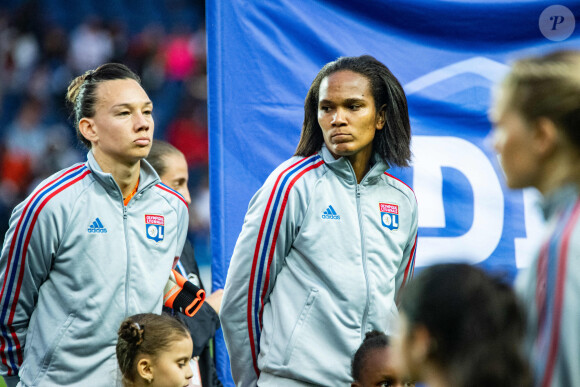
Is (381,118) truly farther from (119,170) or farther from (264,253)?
(119,170)

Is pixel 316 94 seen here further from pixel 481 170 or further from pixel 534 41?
pixel 534 41

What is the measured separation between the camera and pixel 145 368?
326cm

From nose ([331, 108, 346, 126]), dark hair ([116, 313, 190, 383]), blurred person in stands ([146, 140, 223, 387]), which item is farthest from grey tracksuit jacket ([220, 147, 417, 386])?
blurred person in stands ([146, 140, 223, 387])

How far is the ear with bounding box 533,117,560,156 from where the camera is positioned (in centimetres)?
180

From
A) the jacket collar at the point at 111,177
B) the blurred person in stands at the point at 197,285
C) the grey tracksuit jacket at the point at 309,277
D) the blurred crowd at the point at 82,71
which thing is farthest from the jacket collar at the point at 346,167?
the blurred crowd at the point at 82,71

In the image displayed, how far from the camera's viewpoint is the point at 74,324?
3.13m

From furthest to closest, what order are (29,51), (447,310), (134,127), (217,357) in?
(29,51)
(217,357)
(134,127)
(447,310)

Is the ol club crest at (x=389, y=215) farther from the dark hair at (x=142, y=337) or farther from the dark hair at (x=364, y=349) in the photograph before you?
the dark hair at (x=142, y=337)

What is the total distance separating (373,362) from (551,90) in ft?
5.11

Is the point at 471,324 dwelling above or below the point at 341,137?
below

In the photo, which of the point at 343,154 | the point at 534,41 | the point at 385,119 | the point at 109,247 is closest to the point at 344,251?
the point at 343,154

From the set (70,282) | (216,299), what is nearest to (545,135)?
(70,282)

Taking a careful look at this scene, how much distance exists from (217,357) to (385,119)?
5.20 ft

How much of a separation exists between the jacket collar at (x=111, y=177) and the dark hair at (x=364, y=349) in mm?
1103
